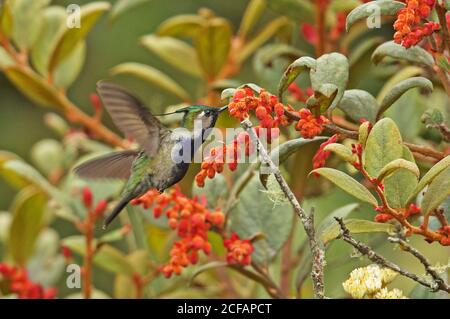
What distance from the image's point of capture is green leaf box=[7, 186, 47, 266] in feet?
7.11

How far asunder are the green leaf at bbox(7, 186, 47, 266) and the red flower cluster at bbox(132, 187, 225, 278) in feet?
2.12

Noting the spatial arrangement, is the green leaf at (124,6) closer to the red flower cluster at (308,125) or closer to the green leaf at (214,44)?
the green leaf at (214,44)

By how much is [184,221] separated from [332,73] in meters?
0.36

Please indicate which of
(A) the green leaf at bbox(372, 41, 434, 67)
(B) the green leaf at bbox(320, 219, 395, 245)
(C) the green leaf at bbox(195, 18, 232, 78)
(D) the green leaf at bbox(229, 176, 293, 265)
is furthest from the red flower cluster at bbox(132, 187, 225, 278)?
(C) the green leaf at bbox(195, 18, 232, 78)

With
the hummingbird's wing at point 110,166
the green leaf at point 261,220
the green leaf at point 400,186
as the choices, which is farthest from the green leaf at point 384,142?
the hummingbird's wing at point 110,166

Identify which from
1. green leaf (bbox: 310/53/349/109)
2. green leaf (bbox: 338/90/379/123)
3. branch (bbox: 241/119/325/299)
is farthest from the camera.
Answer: green leaf (bbox: 338/90/379/123)

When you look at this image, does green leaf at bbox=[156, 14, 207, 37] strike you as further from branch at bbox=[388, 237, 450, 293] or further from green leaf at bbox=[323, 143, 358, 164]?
branch at bbox=[388, 237, 450, 293]

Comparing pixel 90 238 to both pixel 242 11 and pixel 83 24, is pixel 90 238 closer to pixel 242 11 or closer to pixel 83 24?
pixel 83 24

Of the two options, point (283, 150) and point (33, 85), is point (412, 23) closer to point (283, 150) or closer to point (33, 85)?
point (283, 150)

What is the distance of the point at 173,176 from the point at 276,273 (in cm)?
45

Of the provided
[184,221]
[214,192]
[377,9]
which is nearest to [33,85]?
[214,192]

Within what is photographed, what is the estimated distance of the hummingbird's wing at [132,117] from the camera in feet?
5.29

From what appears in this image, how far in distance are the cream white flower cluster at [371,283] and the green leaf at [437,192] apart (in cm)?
10
